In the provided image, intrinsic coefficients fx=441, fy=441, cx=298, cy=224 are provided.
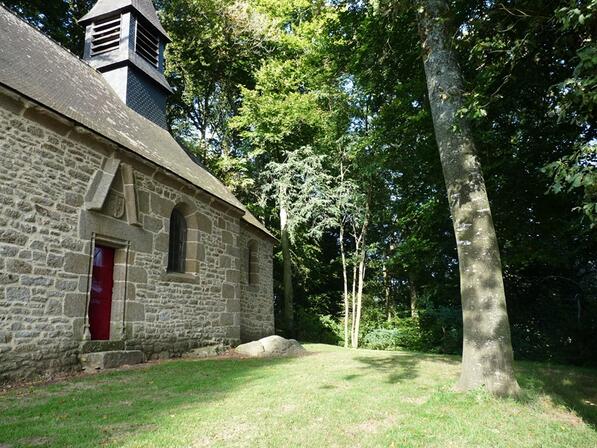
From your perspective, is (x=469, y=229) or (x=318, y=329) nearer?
(x=469, y=229)

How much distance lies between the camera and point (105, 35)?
1373 centimetres

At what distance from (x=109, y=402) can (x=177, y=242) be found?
6.03 m

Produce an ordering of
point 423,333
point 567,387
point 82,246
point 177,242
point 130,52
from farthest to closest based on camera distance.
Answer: point 423,333
point 130,52
point 177,242
point 82,246
point 567,387

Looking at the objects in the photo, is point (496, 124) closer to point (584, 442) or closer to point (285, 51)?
point (584, 442)

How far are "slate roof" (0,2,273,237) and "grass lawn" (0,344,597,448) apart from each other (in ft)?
14.9

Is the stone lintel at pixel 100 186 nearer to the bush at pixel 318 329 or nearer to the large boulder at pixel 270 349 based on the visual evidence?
the large boulder at pixel 270 349

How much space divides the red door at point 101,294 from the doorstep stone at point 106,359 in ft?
2.13

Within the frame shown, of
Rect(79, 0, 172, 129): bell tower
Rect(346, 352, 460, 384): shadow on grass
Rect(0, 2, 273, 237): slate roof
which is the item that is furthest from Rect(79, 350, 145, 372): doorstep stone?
Rect(79, 0, 172, 129): bell tower

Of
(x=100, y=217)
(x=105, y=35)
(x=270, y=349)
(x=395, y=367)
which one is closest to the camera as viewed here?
(x=100, y=217)

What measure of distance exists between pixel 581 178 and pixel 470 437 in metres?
2.57

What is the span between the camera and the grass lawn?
3732 mm

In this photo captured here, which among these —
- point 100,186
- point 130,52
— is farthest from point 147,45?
point 100,186

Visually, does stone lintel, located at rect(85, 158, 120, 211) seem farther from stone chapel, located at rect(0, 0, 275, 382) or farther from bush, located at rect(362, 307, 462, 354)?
bush, located at rect(362, 307, 462, 354)

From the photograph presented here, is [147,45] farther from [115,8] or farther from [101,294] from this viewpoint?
[101,294]
